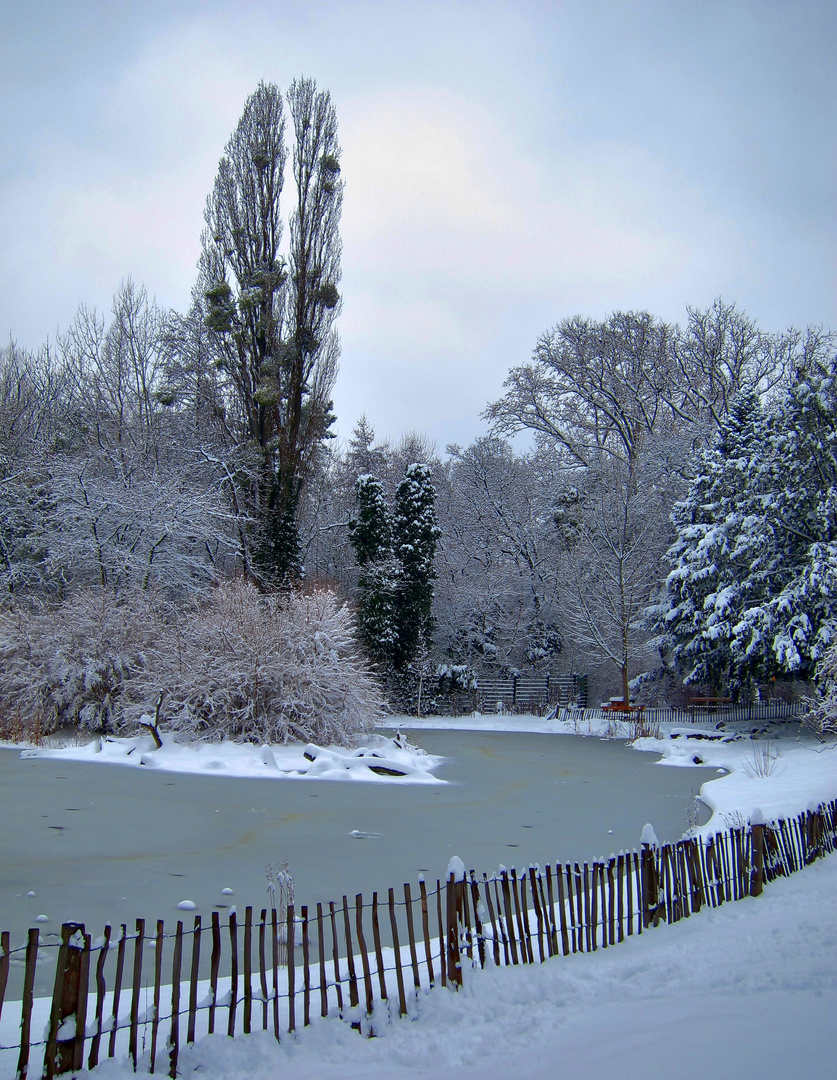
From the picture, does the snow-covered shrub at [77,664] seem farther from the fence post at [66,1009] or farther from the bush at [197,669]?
the fence post at [66,1009]

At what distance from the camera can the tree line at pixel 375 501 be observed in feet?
77.4

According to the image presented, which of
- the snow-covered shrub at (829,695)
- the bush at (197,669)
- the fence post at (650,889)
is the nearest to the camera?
the fence post at (650,889)

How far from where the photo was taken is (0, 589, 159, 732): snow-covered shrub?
2066 centimetres

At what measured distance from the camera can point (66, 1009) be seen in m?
3.74

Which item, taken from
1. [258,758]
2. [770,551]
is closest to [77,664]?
[258,758]

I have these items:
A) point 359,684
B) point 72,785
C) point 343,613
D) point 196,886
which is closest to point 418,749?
point 359,684

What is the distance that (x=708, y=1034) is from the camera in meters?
4.26

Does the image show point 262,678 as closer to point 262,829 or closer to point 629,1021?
point 262,829

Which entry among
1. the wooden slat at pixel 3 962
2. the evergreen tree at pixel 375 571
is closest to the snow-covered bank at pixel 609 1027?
the wooden slat at pixel 3 962

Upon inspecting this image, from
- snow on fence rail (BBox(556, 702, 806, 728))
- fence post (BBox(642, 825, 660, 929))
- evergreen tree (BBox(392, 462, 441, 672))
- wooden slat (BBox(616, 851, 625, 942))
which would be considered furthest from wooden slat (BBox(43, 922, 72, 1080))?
evergreen tree (BBox(392, 462, 441, 672))

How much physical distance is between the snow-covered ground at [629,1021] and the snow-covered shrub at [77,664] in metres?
16.6

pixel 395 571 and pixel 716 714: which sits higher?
pixel 395 571

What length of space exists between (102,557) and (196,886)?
19894mm

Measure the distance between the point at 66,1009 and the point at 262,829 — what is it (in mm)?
6893
